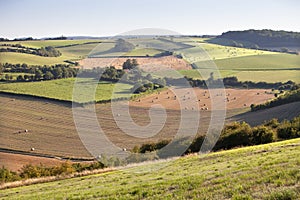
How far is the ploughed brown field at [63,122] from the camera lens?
50.9 metres

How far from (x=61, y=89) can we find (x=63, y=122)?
28678mm

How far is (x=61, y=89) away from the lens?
93.2 meters

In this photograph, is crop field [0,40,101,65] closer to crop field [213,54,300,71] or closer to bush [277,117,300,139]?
crop field [213,54,300,71]

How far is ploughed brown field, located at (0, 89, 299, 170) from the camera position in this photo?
2004 inches

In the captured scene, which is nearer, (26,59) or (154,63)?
(154,63)

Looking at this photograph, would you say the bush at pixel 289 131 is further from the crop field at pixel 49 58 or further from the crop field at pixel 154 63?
the crop field at pixel 49 58

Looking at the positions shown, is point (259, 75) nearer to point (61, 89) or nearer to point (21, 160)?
point (61, 89)

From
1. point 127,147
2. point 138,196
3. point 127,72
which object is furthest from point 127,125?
→ point 127,72

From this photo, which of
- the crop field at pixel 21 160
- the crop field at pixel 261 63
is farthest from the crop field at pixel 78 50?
the crop field at pixel 21 160

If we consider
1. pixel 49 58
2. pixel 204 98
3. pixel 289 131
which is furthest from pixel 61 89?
pixel 289 131

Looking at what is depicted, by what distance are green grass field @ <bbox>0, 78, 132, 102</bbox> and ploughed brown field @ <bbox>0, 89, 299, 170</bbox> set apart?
3.30 metres

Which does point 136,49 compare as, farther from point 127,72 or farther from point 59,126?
point 59,126

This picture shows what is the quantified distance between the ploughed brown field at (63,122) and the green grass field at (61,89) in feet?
10.8

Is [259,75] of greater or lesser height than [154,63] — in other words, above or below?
below
